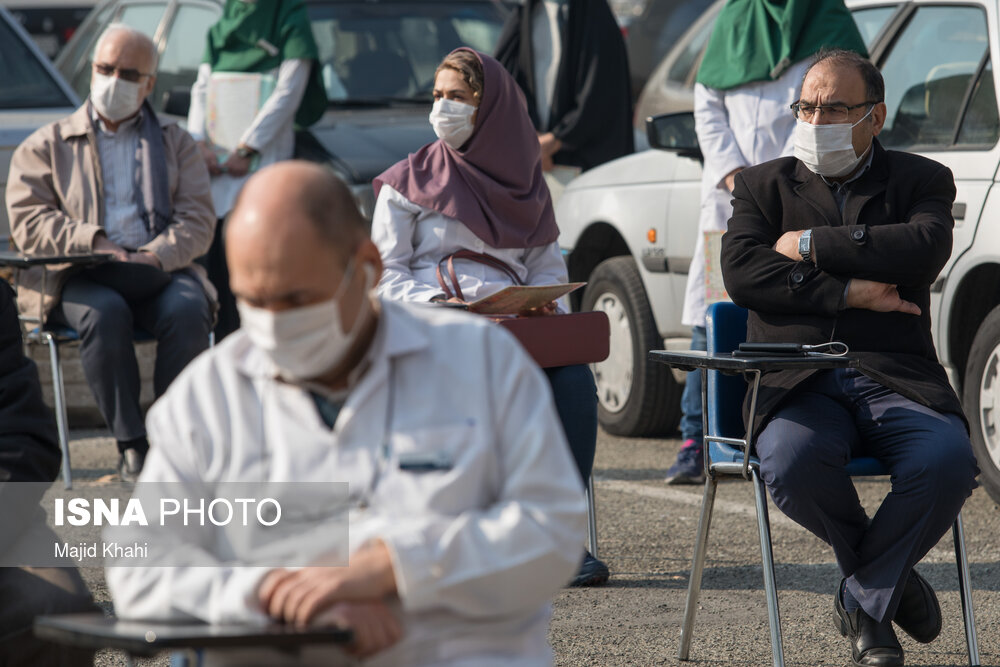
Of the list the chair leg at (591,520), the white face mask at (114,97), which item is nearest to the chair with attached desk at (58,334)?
the white face mask at (114,97)

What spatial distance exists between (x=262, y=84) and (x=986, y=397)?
167 inches

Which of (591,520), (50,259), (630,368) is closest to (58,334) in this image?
(50,259)

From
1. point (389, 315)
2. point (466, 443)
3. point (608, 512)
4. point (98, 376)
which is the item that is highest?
point (389, 315)

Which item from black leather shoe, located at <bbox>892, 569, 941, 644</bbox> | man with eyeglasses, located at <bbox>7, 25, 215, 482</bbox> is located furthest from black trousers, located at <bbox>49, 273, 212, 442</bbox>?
black leather shoe, located at <bbox>892, 569, 941, 644</bbox>

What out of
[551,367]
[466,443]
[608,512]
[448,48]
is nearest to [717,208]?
[608,512]

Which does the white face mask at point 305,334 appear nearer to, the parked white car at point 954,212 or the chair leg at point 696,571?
the chair leg at point 696,571

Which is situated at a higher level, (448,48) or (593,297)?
(448,48)

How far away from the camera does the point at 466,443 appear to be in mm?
2363

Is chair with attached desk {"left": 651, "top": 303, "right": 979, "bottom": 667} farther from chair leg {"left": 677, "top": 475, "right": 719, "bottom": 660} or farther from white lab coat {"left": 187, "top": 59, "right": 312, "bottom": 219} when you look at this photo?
white lab coat {"left": 187, "top": 59, "right": 312, "bottom": 219}

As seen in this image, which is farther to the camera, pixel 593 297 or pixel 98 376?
pixel 593 297

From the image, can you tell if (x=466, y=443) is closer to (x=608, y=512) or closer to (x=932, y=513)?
(x=932, y=513)

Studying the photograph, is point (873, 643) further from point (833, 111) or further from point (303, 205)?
point (303, 205)

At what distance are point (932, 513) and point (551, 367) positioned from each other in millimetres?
1371

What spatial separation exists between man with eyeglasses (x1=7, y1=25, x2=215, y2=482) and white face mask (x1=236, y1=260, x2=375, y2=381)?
13.1 ft
